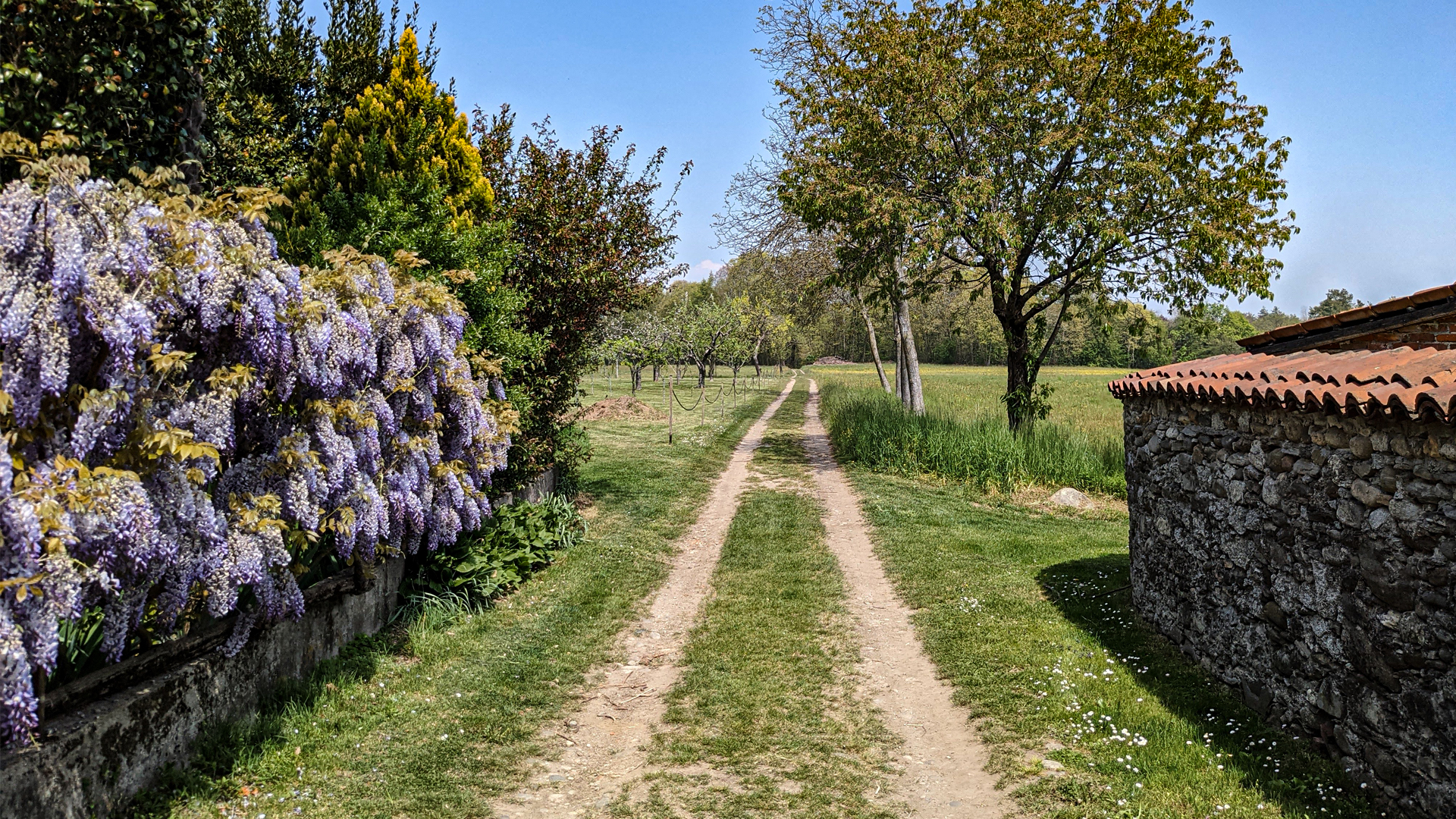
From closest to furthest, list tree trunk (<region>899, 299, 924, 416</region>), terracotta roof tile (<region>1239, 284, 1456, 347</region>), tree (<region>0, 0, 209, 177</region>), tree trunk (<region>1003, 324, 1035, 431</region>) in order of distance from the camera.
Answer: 1. terracotta roof tile (<region>1239, 284, 1456, 347</region>)
2. tree (<region>0, 0, 209, 177</region>)
3. tree trunk (<region>1003, 324, 1035, 431</region>)
4. tree trunk (<region>899, 299, 924, 416</region>)

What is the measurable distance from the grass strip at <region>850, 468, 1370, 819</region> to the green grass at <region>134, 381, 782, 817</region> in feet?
10.2

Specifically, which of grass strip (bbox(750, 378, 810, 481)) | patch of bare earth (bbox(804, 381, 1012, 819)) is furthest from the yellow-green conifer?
grass strip (bbox(750, 378, 810, 481))

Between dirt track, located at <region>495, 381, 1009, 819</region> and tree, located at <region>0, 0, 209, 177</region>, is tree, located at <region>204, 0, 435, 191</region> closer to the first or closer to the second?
tree, located at <region>0, 0, 209, 177</region>

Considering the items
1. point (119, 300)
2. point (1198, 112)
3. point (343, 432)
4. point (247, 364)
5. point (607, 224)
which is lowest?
point (343, 432)

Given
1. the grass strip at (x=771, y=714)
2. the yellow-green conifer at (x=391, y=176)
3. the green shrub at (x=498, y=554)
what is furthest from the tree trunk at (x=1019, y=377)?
the yellow-green conifer at (x=391, y=176)

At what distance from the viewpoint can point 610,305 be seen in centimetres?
1215

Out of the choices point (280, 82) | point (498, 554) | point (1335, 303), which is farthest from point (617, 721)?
point (1335, 303)

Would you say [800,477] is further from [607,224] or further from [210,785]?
[210,785]

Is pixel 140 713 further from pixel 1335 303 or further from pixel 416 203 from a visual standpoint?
pixel 1335 303

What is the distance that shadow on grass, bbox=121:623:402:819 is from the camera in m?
4.35

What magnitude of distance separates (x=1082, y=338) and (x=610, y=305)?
83734 mm

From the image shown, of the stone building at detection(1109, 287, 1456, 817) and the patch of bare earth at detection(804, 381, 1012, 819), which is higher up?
the stone building at detection(1109, 287, 1456, 817)

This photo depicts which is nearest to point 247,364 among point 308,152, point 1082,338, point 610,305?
point 610,305

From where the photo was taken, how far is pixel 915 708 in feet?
20.8
